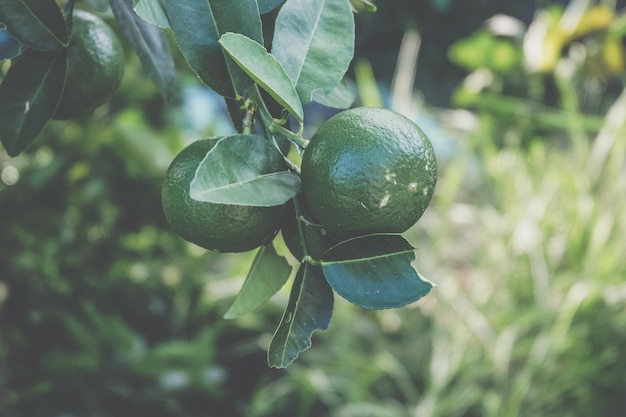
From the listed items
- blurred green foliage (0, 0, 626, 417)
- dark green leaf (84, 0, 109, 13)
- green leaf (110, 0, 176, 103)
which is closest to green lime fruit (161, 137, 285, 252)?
green leaf (110, 0, 176, 103)

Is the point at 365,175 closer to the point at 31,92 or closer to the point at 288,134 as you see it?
the point at 288,134

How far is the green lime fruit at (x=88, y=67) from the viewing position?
1.62 ft

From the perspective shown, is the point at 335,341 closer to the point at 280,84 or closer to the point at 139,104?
the point at 139,104

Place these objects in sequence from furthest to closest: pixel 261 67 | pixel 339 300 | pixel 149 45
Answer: pixel 339 300, pixel 149 45, pixel 261 67

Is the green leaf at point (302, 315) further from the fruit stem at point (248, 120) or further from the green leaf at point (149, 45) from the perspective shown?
the green leaf at point (149, 45)

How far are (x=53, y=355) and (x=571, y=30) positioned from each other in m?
1.95

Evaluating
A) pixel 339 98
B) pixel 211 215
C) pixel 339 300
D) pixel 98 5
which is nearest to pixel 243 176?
pixel 211 215

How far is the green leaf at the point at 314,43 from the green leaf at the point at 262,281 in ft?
0.37

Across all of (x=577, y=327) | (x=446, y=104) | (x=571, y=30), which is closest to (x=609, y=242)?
(x=577, y=327)

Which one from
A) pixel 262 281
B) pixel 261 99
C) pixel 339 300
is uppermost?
pixel 261 99

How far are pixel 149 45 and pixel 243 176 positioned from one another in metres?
0.19

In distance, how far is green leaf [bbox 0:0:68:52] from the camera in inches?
16.4

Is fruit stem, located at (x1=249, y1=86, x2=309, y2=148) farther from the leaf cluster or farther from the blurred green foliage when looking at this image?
the blurred green foliage

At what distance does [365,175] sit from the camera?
0.38 metres
